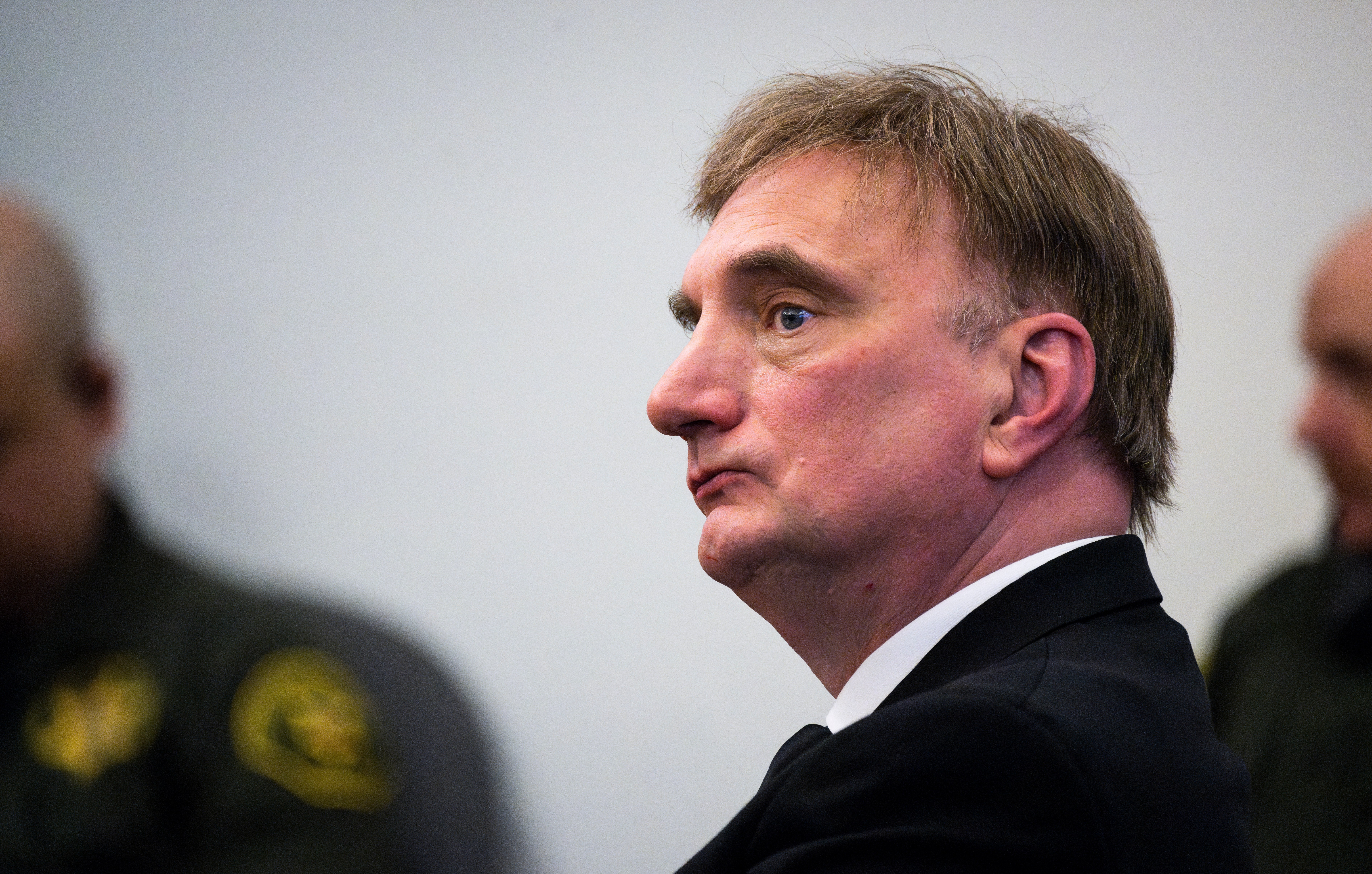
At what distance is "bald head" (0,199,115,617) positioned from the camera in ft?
1.83

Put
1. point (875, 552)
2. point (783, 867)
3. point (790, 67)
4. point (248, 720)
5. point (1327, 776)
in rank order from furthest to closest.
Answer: point (790, 67) < point (1327, 776) < point (875, 552) < point (783, 867) < point (248, 720)

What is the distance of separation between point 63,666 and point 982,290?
26.8 inches

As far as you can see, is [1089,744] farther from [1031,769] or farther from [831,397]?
[831,397]

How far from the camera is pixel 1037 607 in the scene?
2.73 feet

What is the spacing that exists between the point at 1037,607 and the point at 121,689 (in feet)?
1.94

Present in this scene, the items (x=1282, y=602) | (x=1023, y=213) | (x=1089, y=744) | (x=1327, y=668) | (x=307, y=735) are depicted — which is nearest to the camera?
(x=307, y=735)

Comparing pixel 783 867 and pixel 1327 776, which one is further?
pixel 1327 776

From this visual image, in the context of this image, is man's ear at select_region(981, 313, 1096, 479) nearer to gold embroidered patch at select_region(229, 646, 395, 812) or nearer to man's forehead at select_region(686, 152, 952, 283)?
man's forehead at select_region(686, 152, 952, 283)

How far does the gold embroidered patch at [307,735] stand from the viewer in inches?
22.2

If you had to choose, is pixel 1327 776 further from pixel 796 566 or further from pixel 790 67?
pixel 790 67

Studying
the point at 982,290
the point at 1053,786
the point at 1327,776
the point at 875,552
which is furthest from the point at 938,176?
the point at 1327,776

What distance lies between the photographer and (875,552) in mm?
896

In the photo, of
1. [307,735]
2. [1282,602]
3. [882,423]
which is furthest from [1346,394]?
[307,735]

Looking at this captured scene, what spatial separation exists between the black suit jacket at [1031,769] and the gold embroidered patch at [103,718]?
1.20ft
